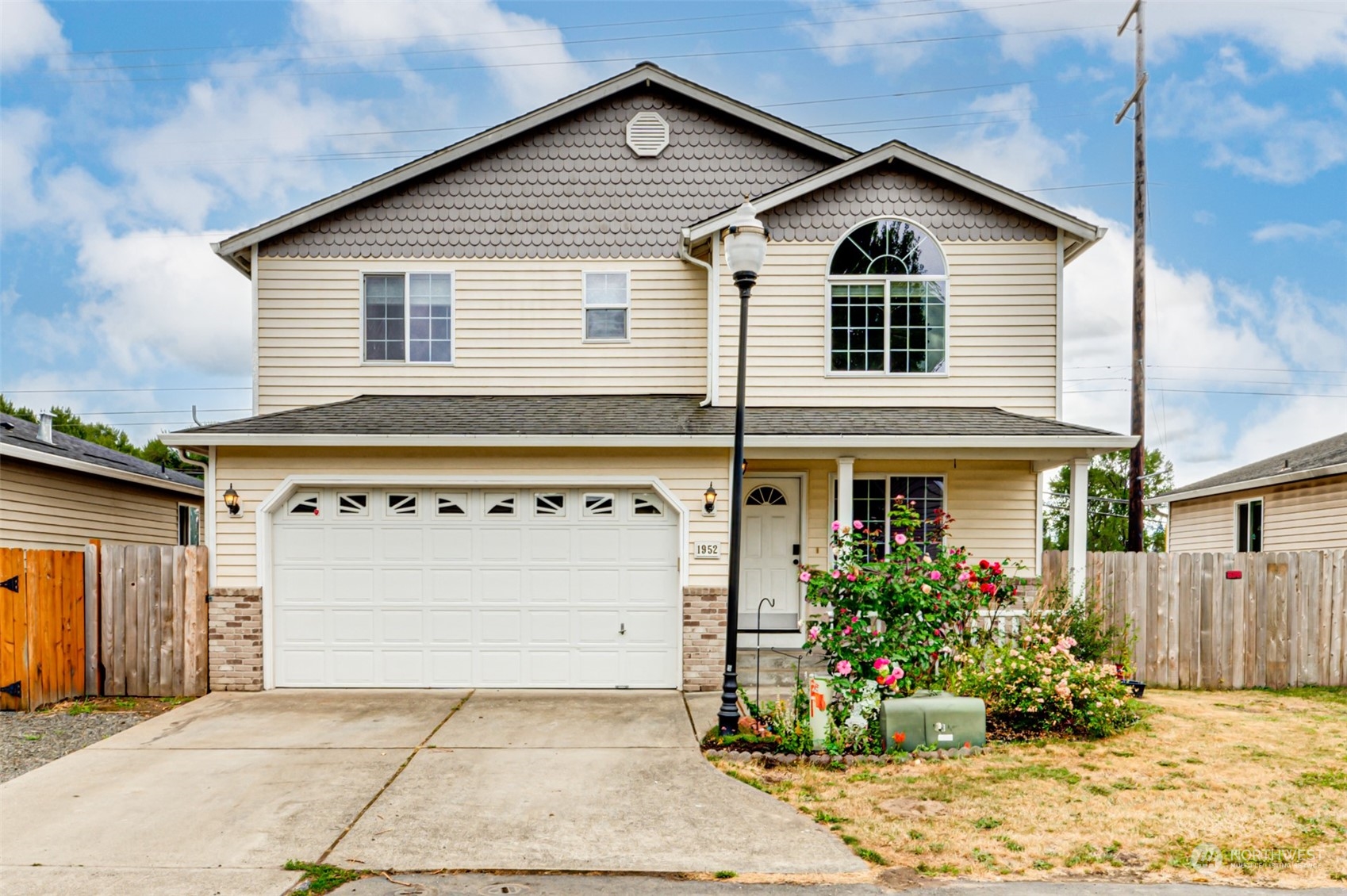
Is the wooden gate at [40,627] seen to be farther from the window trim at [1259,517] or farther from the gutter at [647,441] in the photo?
the window trim at [1259,517]

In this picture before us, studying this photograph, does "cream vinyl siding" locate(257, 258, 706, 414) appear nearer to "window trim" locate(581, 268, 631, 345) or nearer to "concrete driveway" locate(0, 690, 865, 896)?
"window trim" locate(581, 268, 631, 345)

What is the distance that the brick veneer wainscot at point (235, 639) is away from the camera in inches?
386

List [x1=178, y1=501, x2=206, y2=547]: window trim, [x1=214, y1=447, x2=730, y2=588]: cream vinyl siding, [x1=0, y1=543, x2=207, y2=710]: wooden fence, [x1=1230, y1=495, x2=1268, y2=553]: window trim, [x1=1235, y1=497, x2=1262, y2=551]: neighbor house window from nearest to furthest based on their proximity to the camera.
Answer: [x1=0, y1=543, x2=207, y2=710]: wooden fence → [x1=214, y1=447, x2=730, y2=588]: cream vinyl siding → [x1=1230, y1=495, x2=1268, y2=553]: window trim → [x1=1235, y1=497, x2=1262, y2=551]: neighbor house window → [x1=178, y1=501, x2=206, y2=547]: window trim

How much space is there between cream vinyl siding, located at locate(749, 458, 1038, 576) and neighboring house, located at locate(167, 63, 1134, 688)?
4 cm

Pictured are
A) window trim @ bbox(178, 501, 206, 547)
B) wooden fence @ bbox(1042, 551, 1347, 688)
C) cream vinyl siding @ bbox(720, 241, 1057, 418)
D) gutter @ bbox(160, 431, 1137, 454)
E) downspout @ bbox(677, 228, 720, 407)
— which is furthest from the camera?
window trim @ bbox(178, 501, 206, 547)

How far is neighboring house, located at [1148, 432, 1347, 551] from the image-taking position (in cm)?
1405

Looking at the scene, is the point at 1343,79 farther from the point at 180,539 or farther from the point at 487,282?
the point at 180,539

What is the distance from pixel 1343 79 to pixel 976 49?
6.39 meters

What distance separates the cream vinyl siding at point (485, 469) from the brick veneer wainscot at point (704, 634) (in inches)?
7.5

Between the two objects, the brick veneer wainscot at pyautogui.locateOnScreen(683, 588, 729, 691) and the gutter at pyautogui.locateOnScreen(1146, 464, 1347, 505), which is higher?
the gutter at pyautogui.locateOnScreen(1146, 464, 1347, 505)

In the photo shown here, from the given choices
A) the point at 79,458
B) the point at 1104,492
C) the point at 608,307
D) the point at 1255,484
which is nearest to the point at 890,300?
the point at 608,307

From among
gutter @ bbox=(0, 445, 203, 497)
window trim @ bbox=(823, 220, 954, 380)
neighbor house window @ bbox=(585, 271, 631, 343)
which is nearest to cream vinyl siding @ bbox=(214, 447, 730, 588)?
window trim @ bbox=(823, 220, 954, 380)

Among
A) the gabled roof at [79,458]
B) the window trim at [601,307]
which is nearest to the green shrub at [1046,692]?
the window trim at [601,307]

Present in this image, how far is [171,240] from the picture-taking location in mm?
22469
